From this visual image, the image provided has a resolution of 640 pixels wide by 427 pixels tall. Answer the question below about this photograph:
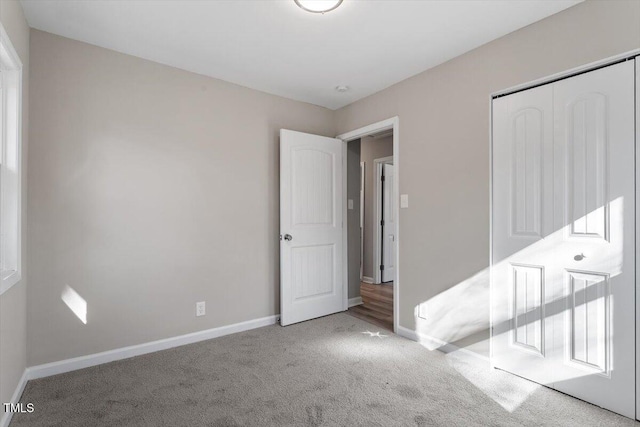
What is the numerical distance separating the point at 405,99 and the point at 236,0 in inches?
69.8

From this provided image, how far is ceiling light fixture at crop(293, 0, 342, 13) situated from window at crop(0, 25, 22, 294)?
1693 mm

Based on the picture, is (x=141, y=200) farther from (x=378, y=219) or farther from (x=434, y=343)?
(x=378, y=219)

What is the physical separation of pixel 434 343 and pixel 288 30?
2.80 m

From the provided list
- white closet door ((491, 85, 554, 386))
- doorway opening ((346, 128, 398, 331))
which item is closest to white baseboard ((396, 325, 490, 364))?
white closet door ((491, 85, 554, 386))

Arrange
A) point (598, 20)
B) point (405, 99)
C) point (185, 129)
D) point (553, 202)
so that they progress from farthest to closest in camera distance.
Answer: point (405, 99) → point (185, 129) → point (553, 202) → point (598, 20)

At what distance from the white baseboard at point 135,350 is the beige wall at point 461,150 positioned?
5.16ft

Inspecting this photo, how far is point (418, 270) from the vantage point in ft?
10.0

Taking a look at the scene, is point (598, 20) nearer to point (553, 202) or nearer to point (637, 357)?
point (553, 202)

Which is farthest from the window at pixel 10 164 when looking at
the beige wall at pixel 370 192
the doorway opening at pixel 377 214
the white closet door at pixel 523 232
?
the beige wall at pixel 370 192

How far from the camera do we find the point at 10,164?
196 cm

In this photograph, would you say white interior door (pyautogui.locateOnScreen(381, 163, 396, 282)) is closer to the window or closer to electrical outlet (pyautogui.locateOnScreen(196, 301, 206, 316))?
electrical outlet (pyautogui.locateOnScreen(196, 301, 206, 316))

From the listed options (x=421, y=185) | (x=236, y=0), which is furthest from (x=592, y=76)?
(x=236, y=0)

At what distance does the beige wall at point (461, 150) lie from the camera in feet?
6.86

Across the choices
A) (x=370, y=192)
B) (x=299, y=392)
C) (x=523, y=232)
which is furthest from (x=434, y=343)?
(x=370, y=192)
